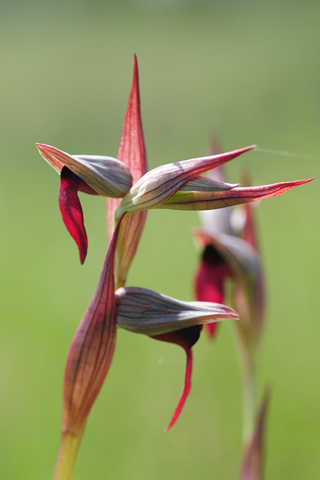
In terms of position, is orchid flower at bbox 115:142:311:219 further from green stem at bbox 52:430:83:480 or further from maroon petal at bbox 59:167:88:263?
green stem at bbox 52:430:83:480

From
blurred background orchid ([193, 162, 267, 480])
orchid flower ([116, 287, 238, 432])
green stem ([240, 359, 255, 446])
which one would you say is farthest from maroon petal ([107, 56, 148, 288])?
green stem ([240, 359, 255, 446])

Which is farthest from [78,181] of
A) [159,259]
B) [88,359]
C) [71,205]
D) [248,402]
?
[159,259]

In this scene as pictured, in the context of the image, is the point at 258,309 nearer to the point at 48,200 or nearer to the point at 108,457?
the point at 108,457

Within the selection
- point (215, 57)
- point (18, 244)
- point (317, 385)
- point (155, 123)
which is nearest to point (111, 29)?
point (215, 57)

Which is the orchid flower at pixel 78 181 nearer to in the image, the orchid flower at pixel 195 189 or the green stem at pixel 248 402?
the orchid flower at pixel 195 189

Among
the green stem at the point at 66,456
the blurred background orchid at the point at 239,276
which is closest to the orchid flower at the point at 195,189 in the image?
the green stem at the point at 66,456

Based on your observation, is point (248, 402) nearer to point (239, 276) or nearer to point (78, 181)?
point (239, 276)
